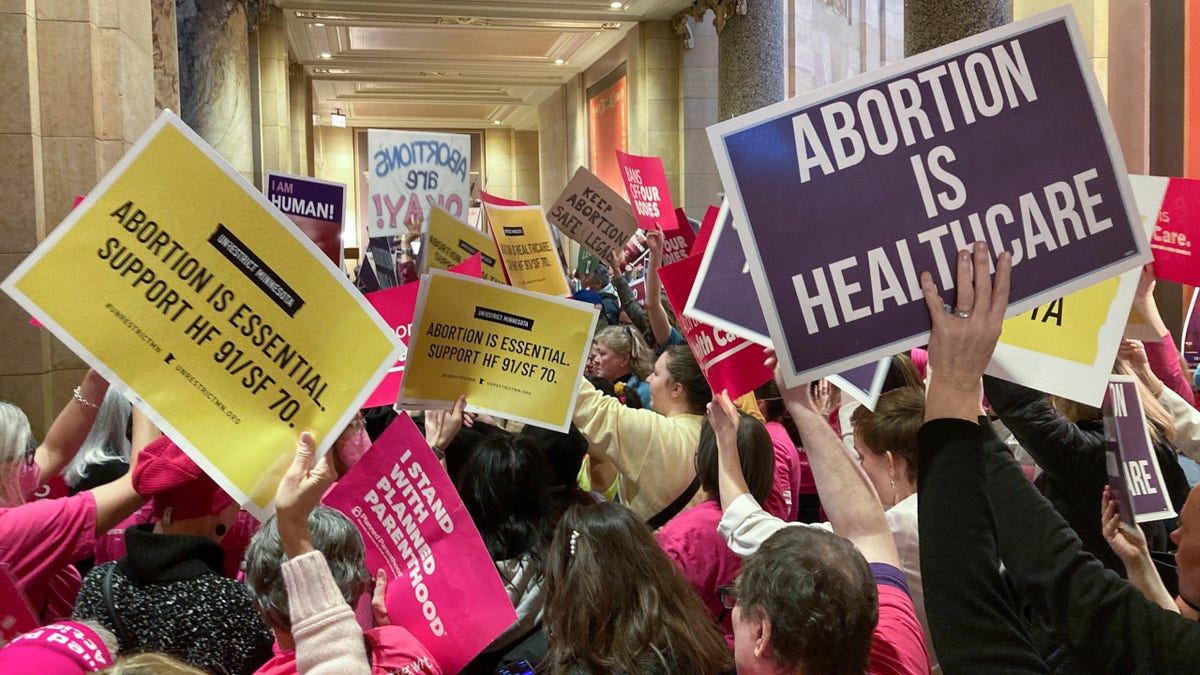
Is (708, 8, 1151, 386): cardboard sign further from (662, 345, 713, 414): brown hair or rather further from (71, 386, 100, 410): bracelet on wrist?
(71, 386, 100, 410): bracelet on wrist

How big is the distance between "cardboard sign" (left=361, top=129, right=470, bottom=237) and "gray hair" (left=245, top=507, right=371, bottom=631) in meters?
5.43

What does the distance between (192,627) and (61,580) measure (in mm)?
685

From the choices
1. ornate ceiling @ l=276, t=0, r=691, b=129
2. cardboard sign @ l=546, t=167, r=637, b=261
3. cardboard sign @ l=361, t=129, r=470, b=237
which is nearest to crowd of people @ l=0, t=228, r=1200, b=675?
cardboard sign @ l=546, t=167, r=637, b=261

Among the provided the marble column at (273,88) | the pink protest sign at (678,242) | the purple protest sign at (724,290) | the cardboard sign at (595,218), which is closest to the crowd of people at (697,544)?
the purple protest sign at (724,290)

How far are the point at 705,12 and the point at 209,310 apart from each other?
14.5 metres

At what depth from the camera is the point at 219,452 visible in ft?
6.54

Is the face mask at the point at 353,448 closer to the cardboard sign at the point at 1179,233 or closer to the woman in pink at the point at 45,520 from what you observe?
the woman in pink at the point at 45,520

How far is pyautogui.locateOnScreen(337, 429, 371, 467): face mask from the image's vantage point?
3.55 m

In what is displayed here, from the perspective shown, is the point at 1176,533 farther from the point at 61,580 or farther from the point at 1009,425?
the point at 61,580

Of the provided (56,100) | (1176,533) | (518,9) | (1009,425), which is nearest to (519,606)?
(1009,425)

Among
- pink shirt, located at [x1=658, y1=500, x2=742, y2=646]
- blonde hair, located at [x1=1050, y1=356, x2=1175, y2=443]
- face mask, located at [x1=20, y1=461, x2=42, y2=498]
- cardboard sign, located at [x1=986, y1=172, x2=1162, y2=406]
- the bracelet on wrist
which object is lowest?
pink shirt, located at [x1=658, y1=500, x2=742, y2=646]

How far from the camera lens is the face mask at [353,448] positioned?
3.55 meters

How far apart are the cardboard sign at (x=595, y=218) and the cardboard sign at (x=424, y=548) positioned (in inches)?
198

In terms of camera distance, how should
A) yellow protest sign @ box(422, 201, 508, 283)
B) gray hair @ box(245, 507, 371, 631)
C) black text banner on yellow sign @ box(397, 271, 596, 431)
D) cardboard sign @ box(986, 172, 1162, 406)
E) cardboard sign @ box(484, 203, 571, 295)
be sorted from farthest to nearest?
cardboard sign @ box(484, 203, 571, 295)
yellow protest sign @ box(422, 201, 508, 283)
black text banner on yellow sign @ box(397, 271, 596, 431)
cardboard sign @ box(986, 172, 1162, 406)
gray hair @ box(245, 507, 371, 631)
